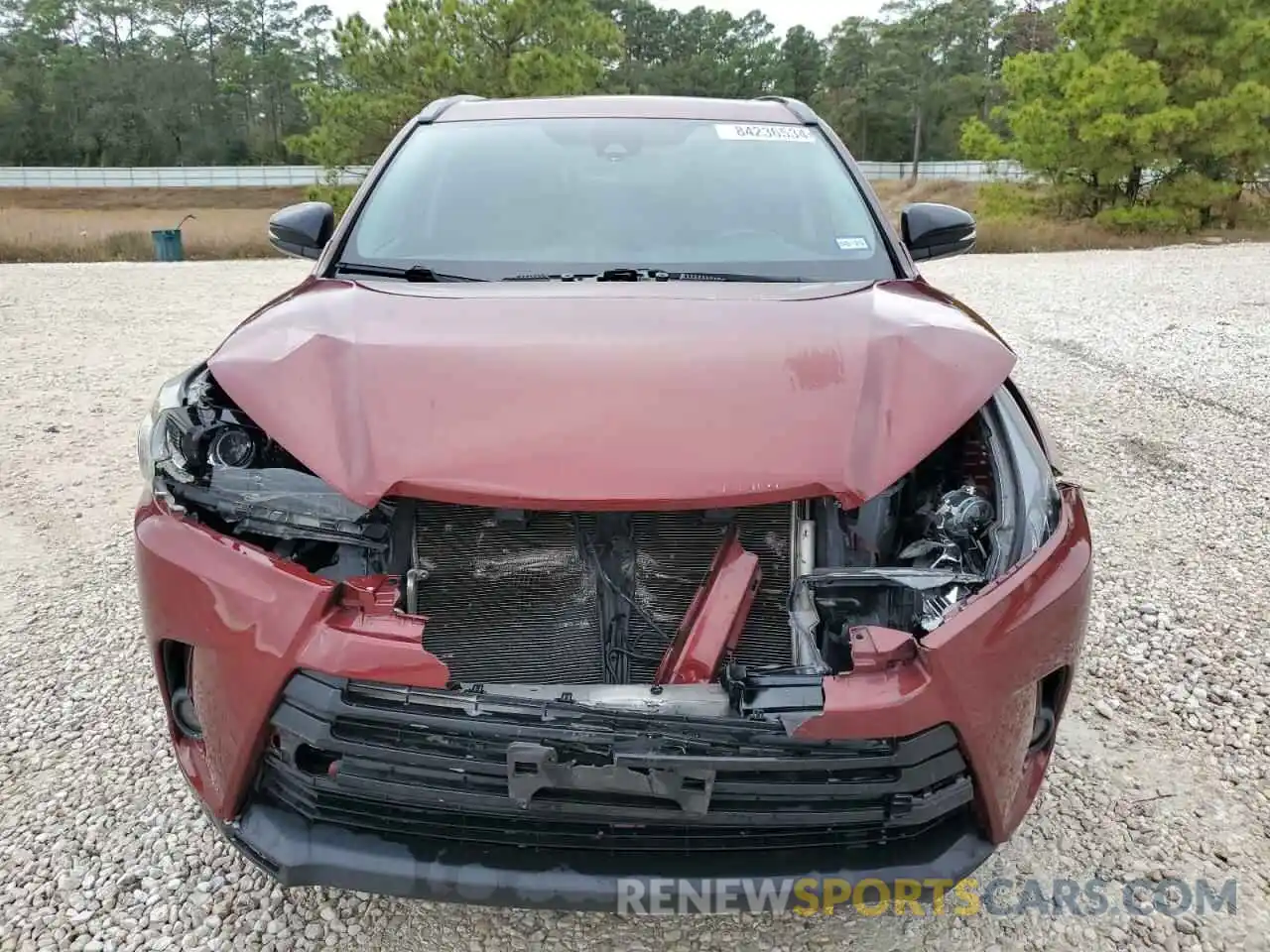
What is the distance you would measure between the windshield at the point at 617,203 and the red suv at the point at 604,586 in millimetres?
326

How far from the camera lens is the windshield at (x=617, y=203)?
8.43 feet

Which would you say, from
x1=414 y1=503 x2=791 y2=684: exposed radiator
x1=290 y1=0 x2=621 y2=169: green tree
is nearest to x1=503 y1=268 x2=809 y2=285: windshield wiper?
x1=414 y1=503 x2=791 y2=684: exposed radiator

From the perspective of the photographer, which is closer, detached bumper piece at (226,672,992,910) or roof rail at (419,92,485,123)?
detached bumper piece at (226,672,992,910)

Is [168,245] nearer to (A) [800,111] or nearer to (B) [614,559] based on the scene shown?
(A) [800,111]

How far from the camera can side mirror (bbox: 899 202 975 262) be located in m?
3.14

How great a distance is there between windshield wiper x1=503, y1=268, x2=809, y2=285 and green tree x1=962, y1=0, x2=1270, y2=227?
69.4ft

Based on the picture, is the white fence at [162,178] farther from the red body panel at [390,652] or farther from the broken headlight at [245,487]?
the red body panel at [390,652]

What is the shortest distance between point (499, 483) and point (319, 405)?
43 centimetres

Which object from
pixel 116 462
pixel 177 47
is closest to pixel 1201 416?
pixel 116 462

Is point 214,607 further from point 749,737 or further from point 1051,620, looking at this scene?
point 1051,620

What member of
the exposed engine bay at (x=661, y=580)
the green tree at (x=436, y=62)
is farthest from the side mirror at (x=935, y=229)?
the green tree at (x=436, y=62)

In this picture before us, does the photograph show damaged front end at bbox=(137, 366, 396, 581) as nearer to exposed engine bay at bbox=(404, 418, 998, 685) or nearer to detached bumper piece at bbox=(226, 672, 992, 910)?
exposed engine bay at bbox=(404, 418, 998, 685)

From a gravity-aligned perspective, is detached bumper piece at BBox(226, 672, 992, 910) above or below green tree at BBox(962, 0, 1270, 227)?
below

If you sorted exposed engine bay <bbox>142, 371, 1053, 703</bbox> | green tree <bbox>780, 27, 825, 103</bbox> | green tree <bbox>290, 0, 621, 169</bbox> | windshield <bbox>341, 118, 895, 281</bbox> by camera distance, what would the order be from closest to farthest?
exposed engine bay <bbox>142, 371, 1053, 703</bbox>
windshield <bbox>341, 118, 895, 281</bbox>
green tree <bbox>290, 0, 621, 169</bbox>
green tree <bbox>780, 27, 825, 103</bbox>
